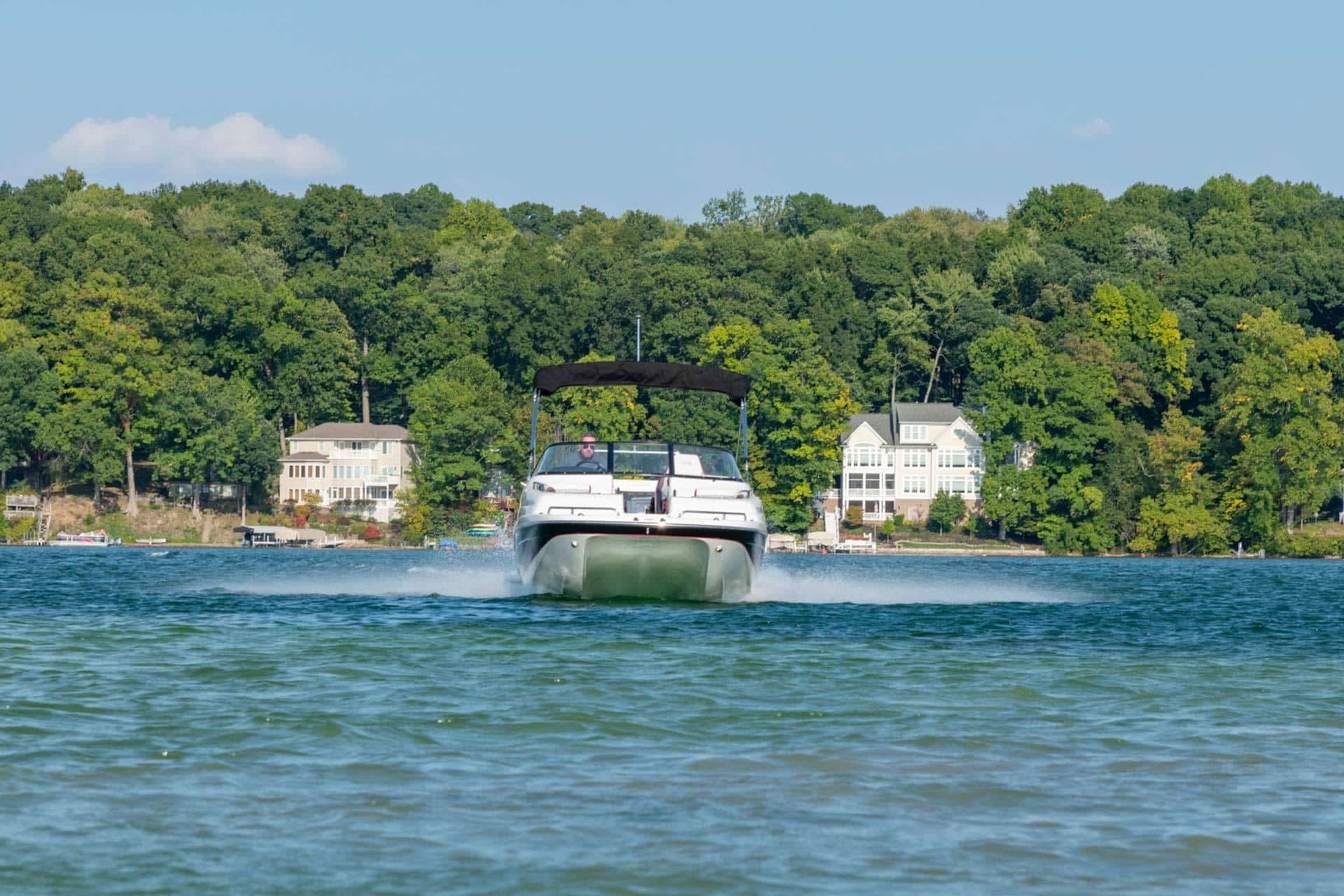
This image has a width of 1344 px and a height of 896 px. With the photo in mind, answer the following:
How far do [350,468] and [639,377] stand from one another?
98.5m

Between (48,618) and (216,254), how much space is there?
117 m

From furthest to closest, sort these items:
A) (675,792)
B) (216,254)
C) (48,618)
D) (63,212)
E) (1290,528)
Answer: (63,212) → (216,254) → (1290,528) → (48,618) → (675,792)

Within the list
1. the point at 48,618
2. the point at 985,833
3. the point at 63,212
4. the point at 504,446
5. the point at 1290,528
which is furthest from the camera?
the point at 63,212

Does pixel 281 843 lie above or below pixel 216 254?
below

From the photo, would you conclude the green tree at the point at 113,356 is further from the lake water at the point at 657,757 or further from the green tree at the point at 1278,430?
the lake water at the point at 657,757

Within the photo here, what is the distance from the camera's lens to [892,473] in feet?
414

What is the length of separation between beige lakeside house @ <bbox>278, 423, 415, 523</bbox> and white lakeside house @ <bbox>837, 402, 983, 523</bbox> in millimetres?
31134

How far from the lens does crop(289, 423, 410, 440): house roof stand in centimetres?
12912

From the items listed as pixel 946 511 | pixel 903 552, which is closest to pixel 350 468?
pixel 903 552

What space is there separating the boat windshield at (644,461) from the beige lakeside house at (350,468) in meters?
94.5

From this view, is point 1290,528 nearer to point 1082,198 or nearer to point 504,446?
point 504,446

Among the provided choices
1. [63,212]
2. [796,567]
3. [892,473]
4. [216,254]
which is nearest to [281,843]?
[796,567]

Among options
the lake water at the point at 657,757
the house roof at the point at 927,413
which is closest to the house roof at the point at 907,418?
the house roof at the point at 927,413

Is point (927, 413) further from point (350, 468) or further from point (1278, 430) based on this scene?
point (350, 468)
